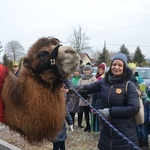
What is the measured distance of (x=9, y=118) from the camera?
2707 mm

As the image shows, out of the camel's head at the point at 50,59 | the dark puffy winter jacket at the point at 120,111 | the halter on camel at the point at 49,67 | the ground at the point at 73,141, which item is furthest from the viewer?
the ground at the point at 73,141

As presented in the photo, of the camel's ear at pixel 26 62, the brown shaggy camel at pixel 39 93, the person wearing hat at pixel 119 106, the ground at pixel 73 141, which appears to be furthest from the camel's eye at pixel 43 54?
the ground at pixel 73 141

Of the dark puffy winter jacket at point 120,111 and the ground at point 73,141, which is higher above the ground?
the dark puffy winter jacket at point 120,111

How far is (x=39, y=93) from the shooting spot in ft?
8.63

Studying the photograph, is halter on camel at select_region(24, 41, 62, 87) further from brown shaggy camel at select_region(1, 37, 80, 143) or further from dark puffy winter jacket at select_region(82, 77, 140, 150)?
dark puffy winter jacket at select_region(82, 77, 140, 150)

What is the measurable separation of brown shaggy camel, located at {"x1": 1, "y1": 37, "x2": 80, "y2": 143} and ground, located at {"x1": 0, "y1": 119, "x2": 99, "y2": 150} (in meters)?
3.16

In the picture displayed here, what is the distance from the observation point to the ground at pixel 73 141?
604 cm

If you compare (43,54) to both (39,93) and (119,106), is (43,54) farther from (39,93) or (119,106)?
(119,106)

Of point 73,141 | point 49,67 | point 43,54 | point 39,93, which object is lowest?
point 73,141

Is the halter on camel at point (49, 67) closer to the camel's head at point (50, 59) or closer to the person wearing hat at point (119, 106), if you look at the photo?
the camel's head at point (50, 59)

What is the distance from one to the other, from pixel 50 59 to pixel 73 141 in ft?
14.1

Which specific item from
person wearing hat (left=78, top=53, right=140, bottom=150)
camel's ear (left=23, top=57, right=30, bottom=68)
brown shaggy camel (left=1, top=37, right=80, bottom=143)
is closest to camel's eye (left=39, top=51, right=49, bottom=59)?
brown shaggy camel (left=1, top=37, right=80, bottom=143)

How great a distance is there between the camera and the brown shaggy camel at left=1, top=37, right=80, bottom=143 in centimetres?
258

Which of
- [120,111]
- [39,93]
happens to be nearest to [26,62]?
[39,93]
